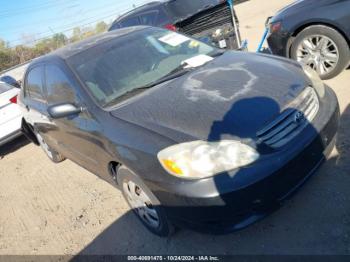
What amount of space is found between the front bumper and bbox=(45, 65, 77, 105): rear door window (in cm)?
165

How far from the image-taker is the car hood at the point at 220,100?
8.66 ft

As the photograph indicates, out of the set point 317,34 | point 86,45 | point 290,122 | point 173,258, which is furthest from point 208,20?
point 173,258

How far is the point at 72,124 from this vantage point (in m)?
3.78

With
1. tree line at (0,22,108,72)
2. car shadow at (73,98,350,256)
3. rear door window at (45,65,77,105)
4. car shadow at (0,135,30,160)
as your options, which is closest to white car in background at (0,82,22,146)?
car shadow at (0,135,30,160)

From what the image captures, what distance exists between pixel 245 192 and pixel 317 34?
3445 millimetres

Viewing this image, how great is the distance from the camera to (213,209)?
2.48 metres

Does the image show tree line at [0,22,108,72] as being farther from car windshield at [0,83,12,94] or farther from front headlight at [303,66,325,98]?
front headlight at [303,66,325,98]

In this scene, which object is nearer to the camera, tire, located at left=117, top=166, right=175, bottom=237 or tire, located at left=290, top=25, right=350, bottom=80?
tire, located at left=117, top=166, right=175, bottom=237

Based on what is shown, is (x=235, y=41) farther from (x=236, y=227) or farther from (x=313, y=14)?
(x=236, y=227)

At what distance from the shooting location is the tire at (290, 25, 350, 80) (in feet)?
15.7

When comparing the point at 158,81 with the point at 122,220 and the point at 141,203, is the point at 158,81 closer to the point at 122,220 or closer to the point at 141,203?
the point at 141,203

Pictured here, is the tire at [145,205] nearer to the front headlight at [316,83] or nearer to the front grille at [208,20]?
the front headlight at [316,83]

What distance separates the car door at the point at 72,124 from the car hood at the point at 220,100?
0.45 m

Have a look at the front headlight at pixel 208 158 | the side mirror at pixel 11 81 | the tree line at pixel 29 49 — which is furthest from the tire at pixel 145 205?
the tree line at pixel 29 49
